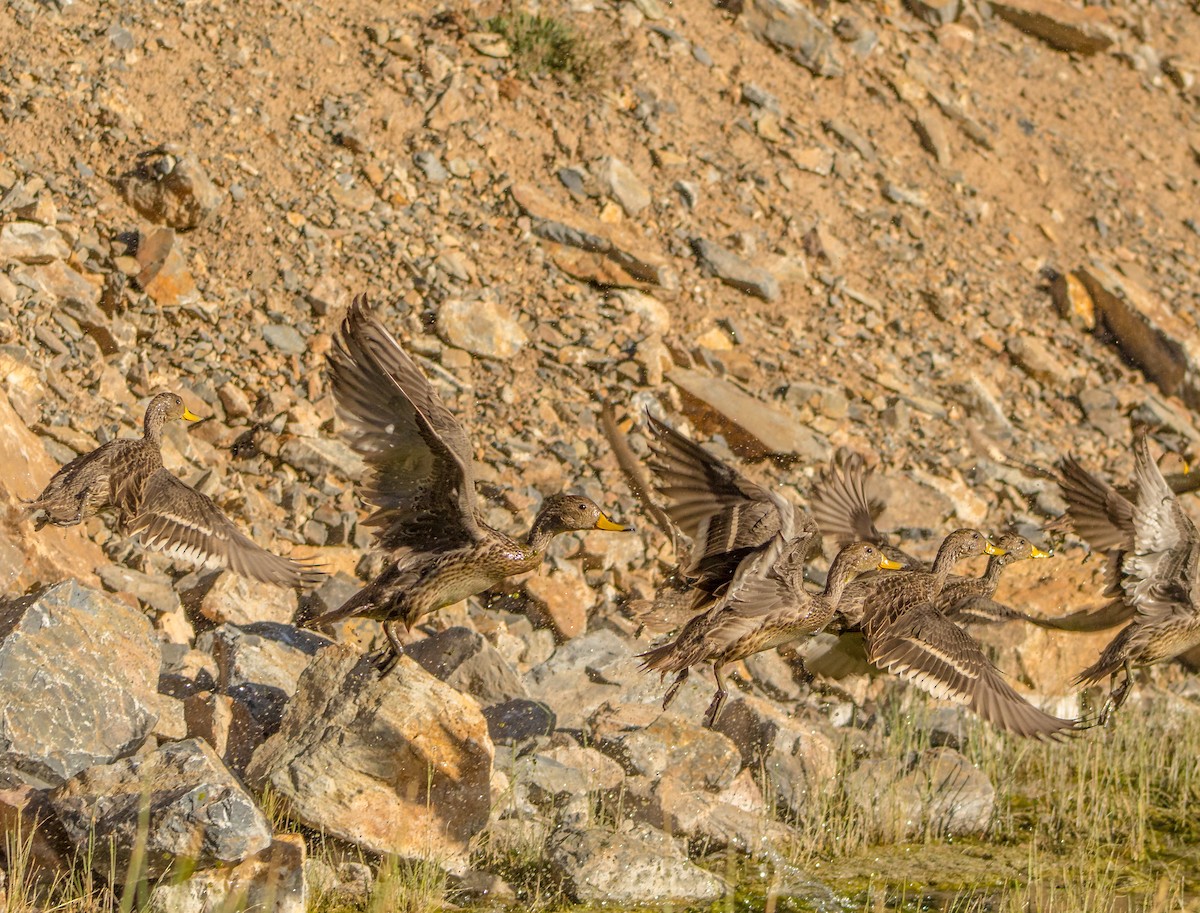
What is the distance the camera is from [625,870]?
6.01 meters

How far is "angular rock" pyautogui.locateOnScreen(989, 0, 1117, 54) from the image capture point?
54.2ft

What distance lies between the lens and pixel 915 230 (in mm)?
13625

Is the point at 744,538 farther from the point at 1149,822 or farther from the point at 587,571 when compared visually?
the point at 1149,822

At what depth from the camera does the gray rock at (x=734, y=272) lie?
39.3 feet

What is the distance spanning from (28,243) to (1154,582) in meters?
7.00

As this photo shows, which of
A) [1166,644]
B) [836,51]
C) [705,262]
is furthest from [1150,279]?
[1166,644]

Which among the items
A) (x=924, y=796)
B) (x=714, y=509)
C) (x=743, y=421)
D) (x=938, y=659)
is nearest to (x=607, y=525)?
(x=714, y=509)

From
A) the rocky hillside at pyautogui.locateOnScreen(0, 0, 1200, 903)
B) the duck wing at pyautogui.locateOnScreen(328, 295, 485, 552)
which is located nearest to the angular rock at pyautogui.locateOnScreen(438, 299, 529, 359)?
the rocky hillside at pyautogui.locateOnScreen(0, 0, 1200, 903)

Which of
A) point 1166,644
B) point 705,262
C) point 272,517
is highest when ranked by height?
point 1166,644

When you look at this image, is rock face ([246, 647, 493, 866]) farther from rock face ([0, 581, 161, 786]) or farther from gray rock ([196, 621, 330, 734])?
rock face ([0, 581, 161, 786])

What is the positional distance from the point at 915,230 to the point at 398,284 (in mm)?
5313

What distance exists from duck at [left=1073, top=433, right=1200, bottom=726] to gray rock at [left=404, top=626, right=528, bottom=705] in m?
3.13

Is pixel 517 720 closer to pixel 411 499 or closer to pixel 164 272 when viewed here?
pixel 411 499

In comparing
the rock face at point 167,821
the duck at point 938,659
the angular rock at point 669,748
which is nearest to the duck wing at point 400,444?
the angular rock at point 669,748
